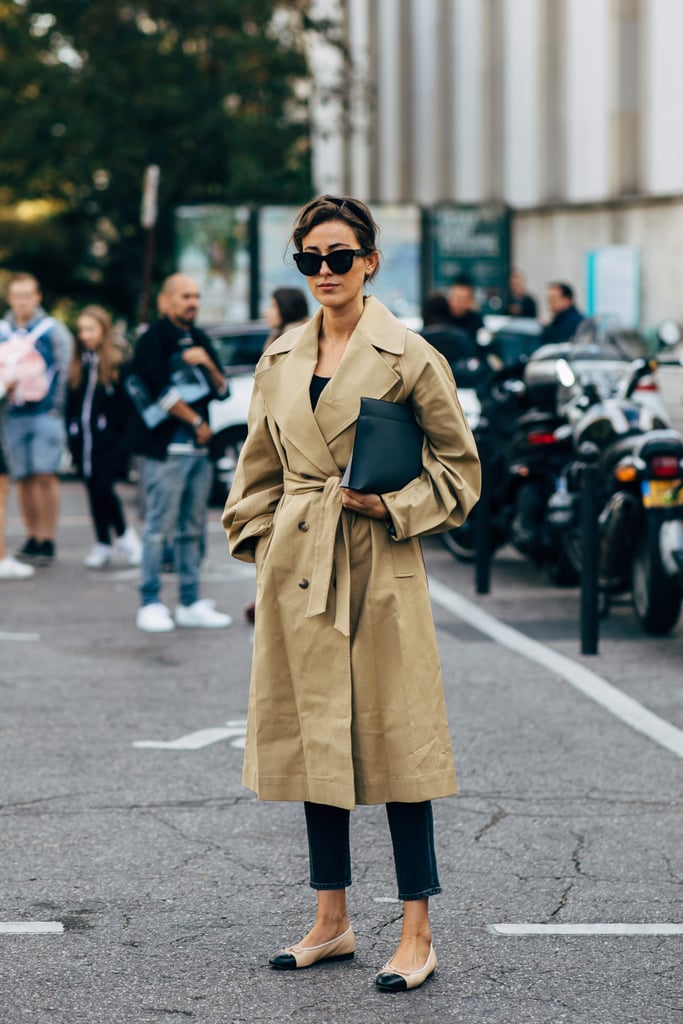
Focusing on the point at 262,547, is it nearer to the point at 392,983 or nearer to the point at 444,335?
the point at 392,983

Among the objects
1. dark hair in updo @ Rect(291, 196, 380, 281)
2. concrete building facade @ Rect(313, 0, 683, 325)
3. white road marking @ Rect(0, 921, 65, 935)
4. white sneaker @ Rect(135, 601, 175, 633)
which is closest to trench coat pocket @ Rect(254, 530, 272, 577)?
dark hair in updo @ Rect(291, 196, 380, 281)

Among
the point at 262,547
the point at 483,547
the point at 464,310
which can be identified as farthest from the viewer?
the point at 464,310

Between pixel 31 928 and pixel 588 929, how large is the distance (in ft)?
4.79

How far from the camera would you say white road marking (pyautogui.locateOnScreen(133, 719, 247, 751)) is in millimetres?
7019

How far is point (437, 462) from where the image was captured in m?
4.47

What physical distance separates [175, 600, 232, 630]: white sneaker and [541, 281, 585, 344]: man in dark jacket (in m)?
6.21

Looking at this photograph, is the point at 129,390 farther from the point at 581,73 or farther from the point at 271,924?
the point at 581,73

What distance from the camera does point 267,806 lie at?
6.12 m

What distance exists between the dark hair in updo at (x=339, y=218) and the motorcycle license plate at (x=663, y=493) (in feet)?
16.4

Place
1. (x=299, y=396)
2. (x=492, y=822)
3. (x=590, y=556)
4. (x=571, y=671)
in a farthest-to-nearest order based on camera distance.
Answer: (x=590, y=556) → (x=571, y=671) → (x=492, y=822) → (x=299, y=396)

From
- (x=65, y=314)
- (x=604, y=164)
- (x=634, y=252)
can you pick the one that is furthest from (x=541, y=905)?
(x=65, y=314)

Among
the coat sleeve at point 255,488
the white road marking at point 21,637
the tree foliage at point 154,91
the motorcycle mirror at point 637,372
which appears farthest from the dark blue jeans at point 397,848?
the tree foliage at point 154,91

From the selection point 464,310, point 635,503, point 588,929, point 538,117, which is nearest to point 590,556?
point 635,503

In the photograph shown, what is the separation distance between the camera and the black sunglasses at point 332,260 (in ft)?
14.4
